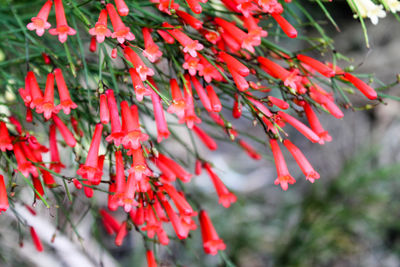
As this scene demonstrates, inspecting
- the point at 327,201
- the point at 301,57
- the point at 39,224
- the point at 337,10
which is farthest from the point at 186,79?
the point at 337,10

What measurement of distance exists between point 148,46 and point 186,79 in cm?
10

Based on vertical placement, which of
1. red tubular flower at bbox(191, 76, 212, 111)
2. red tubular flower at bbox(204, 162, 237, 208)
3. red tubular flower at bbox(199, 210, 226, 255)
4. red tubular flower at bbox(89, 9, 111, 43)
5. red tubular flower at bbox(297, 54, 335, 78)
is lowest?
red tubular flower at bbox(199, 210, 226, 255)

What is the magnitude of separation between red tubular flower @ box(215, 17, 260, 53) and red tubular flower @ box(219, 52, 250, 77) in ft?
0.15

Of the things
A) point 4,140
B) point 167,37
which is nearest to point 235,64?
point 167,37

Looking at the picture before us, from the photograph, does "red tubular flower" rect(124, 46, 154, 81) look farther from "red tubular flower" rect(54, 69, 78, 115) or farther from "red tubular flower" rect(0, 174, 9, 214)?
"red tubular flower" rect(0, 174, 9, 214)

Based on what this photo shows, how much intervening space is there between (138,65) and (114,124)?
12 centimetres

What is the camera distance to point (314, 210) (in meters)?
2.04

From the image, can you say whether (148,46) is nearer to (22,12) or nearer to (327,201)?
(22,12)

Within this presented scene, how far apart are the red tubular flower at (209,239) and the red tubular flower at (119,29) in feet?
1.66

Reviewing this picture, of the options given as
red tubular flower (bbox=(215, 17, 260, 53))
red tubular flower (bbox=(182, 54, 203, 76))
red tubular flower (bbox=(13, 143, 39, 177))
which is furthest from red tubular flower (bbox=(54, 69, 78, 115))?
red tubular flower (bbox=(215, 17, 260, 53))

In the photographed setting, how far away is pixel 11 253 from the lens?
1517 millimetres

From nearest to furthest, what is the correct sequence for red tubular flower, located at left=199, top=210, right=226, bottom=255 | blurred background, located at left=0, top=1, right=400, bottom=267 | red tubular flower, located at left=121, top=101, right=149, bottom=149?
red tubular flower, located at left=121, top=101, right=149, bottom=149 < red tubular flower, located at left=199, top=210, right=226, bottom=255 < blurred background, located at left=0, top=1, right=400, bottom=267

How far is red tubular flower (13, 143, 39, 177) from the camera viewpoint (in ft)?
2.55

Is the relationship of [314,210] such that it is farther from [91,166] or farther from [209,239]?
[91,166]
